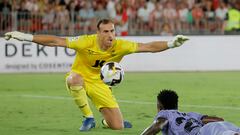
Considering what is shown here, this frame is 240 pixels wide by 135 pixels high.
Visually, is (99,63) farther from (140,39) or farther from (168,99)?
(140,39)

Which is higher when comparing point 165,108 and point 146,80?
point 165,108

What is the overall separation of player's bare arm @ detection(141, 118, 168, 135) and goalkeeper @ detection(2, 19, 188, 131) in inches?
136

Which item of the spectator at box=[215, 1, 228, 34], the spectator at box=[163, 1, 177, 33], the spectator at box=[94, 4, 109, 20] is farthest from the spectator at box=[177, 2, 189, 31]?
the spectator at box=[94, 4, 109, 20]

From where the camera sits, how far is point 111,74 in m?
12.7

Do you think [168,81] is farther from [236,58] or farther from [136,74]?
[236,58]

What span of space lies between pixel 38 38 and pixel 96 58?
1177mm

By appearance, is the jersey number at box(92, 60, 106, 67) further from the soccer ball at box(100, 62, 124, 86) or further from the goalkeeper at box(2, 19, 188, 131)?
the soccer ball at box(100, 62, 124, 86)

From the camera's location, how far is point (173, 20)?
2958 cm

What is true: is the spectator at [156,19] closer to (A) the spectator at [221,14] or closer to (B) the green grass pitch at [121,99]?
(B) the green grass pitch at [121,99]

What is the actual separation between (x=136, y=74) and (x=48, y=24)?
3.61 metres

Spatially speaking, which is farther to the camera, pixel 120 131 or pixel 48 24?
pixel 48 24

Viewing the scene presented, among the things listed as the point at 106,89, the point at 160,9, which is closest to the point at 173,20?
the point at 160,9

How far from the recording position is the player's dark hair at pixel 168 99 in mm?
9898

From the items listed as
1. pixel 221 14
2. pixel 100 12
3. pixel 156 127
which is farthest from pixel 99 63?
pixel 221 14
